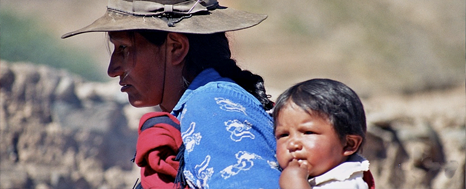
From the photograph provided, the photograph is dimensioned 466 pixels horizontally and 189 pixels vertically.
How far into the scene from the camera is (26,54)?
35.2 ft

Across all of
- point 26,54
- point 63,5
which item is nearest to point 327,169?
point 26,54

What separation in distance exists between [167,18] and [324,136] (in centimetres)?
81

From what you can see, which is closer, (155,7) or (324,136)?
(324,136)

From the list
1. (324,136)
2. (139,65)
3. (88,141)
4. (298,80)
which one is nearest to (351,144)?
(324,136)

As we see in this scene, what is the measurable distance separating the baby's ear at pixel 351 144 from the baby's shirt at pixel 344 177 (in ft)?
0.12

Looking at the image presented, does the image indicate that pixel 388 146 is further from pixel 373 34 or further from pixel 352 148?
pixel 373 34

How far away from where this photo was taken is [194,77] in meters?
2.28

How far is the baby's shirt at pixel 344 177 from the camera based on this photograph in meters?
1.81

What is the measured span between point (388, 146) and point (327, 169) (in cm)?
437

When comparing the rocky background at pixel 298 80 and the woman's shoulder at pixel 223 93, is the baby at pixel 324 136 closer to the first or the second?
the woman's shoulder at pixel 223 93

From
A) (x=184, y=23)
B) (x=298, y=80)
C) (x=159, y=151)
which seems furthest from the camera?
(x=298, y=80)

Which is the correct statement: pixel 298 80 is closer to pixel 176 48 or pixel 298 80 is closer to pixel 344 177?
pixel 176 48

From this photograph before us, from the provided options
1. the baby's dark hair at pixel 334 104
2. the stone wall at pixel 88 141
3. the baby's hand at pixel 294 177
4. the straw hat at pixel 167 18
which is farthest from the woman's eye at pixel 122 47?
the stone wall at pixel 88 141

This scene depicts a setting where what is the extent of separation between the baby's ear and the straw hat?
653mm
